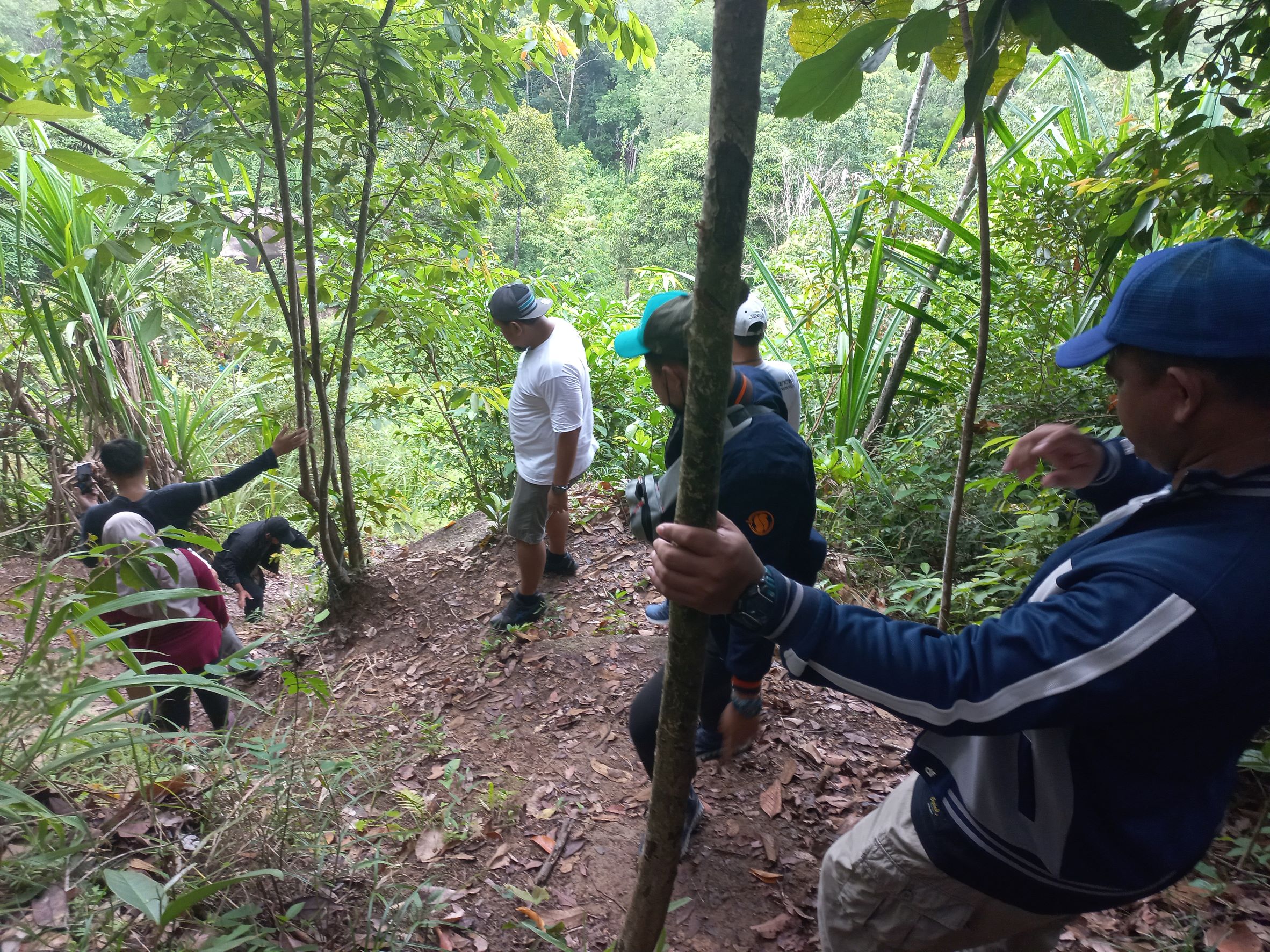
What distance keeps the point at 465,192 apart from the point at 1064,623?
3554 millimetres

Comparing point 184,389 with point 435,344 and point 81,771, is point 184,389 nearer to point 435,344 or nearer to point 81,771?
point 435,344

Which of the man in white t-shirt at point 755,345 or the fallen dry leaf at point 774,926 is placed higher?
the man in white t-shirt at point 755,345

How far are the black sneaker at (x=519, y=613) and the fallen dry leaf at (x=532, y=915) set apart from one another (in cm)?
184

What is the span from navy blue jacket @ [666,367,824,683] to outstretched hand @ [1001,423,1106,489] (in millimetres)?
494

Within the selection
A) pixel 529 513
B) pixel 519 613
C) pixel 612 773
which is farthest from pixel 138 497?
pixel 612 773

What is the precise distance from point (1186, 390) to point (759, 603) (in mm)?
623

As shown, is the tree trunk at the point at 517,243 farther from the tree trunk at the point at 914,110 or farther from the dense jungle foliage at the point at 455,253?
the tree trunk at the point at 914,110

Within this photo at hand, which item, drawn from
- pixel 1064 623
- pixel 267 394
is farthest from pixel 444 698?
pixel 267 394

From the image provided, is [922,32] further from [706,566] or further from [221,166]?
[221,166]

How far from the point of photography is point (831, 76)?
949mm

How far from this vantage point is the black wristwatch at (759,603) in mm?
909

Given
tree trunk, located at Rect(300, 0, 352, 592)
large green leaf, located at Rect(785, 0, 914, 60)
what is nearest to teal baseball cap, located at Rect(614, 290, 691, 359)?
large green leaf, located at Rect(785, 0, 914, 60)

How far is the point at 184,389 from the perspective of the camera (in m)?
5.68

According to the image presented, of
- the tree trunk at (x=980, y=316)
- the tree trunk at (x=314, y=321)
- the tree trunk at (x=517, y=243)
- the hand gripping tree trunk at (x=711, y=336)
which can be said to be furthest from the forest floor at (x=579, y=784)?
the tree trunk at (x=517, y=243)
